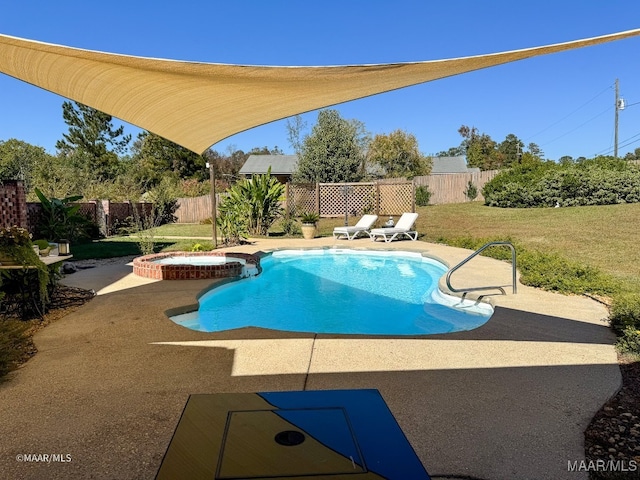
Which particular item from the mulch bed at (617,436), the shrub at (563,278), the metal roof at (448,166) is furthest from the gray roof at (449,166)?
the mulch bed at (617,436)

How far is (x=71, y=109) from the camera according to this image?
1212 inches

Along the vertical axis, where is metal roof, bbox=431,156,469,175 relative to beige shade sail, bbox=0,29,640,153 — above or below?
above

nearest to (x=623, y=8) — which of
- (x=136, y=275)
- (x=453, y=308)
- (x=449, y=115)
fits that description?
(x=453, y=308)

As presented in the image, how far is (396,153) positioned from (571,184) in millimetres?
15146

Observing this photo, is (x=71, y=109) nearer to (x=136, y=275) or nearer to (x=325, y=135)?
(x=325, y=135)

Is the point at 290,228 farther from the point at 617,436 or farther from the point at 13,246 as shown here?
the point at 617,436

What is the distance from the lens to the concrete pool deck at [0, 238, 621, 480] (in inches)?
89.7

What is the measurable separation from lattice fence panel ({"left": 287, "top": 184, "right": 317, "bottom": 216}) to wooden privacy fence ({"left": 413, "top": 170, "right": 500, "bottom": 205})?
9.93m

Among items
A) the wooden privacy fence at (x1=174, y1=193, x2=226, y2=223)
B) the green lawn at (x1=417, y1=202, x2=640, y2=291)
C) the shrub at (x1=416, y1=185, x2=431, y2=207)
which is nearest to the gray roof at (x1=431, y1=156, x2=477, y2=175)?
the shrub at (x1=416, y1=185, x2=431, y2=207)

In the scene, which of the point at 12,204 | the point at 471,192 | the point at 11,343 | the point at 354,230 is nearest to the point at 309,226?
the point at 354,230

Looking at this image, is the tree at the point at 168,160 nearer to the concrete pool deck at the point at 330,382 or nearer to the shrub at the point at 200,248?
the shrub at the point at 200,248

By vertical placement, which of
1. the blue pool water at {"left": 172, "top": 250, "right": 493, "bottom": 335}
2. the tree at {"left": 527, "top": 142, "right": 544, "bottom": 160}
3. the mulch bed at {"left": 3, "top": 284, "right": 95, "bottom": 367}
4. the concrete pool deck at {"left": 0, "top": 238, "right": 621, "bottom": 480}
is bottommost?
the blue pool water at {"left": 172, "top": 250, "right": 493, "bottom": 335}

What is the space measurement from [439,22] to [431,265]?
23.8ft

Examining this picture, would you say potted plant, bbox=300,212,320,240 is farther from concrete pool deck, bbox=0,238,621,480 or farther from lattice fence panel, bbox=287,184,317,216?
concrete pool deck, bbox=0,238,621,480
